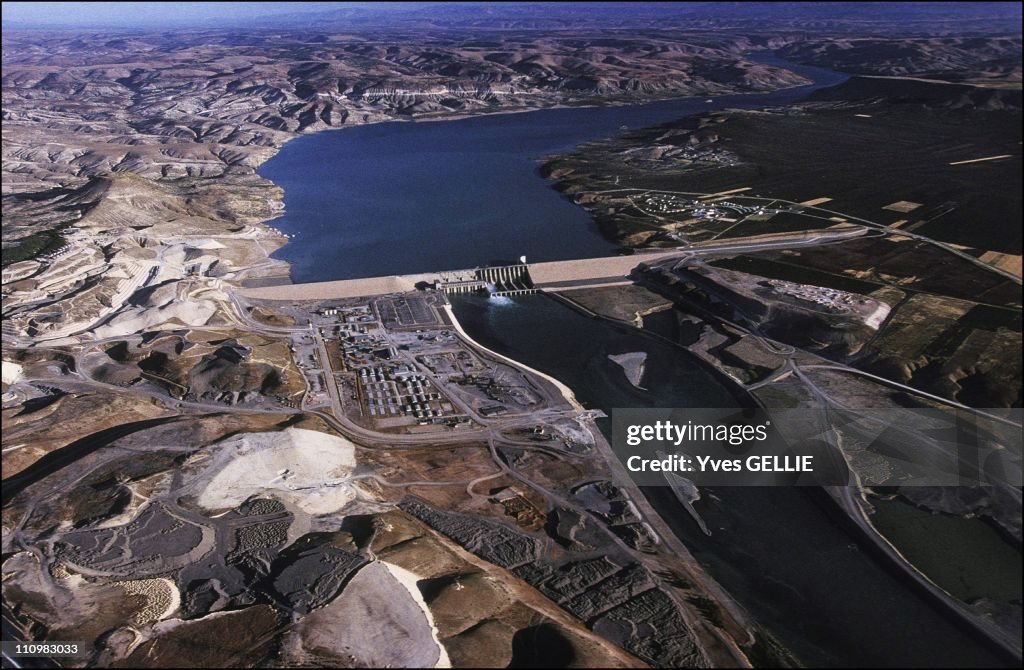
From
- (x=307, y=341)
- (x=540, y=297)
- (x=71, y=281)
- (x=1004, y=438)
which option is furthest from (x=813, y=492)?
(x=71, y=281)

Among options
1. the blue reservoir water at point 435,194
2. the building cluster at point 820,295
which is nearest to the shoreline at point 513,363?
the blue reservoir water at point 435,194

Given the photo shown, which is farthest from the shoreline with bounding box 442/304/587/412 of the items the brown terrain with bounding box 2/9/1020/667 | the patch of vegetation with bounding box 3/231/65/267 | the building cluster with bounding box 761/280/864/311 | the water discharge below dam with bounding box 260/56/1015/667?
the patch of vegetation with bounding box 3/231/65/267

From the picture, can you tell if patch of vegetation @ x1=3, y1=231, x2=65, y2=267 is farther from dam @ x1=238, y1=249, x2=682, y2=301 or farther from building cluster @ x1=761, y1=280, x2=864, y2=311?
building cluster @ x1=761, y1=280, x2=864, y2=311

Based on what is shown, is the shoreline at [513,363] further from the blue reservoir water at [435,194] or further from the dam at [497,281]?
the blue reservoir water at [435,194]

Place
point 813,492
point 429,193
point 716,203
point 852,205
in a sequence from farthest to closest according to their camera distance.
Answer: point 429,193, point 716,203, point 852,205, point 813,492

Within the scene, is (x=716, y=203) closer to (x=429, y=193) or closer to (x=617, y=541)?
(x=429, y=193)

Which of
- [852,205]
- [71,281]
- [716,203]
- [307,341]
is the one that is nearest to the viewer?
[307,341]

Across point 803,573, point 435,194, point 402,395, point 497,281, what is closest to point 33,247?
point 497,281

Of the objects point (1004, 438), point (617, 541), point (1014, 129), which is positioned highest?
point (1014, 129)
